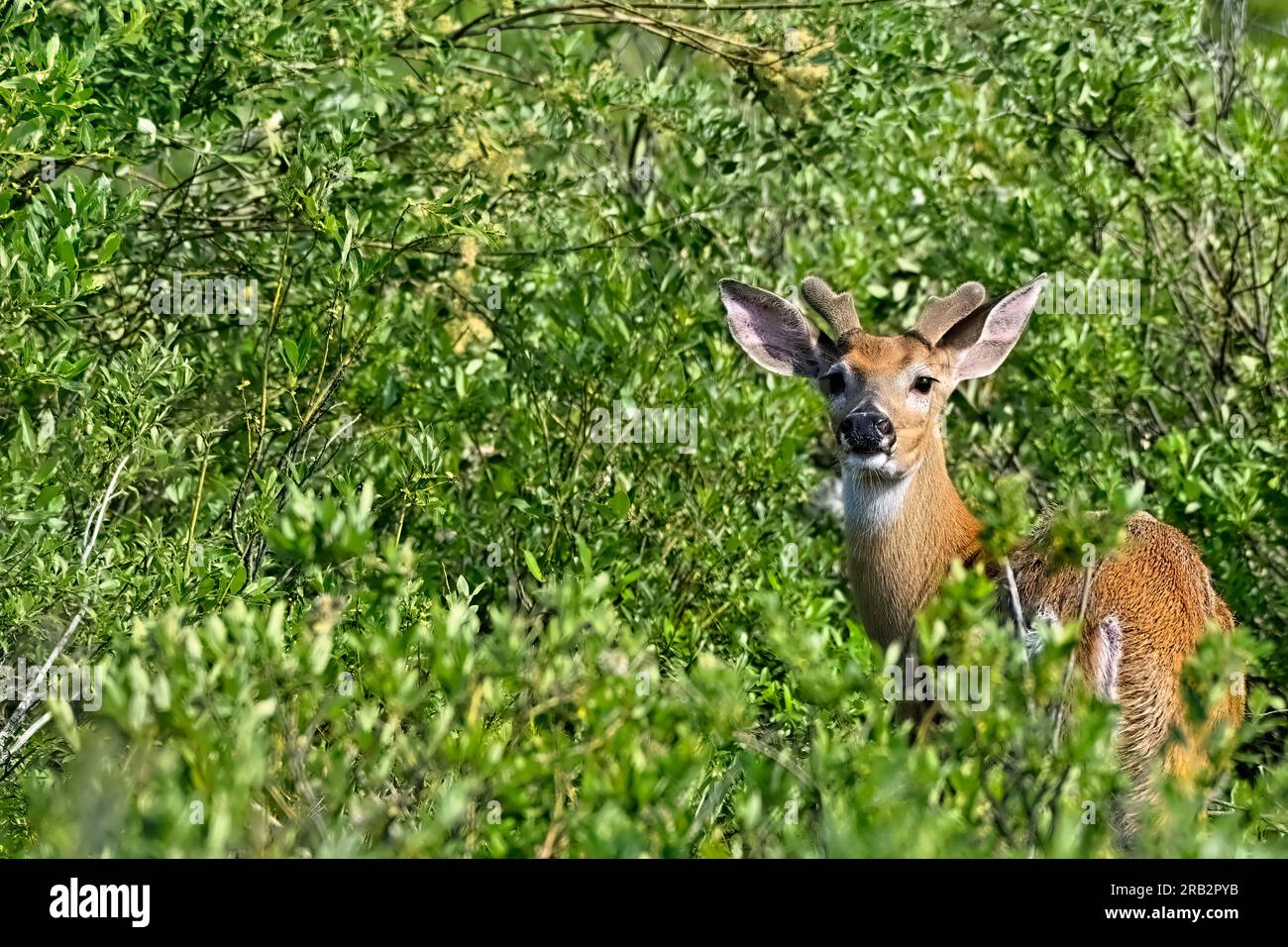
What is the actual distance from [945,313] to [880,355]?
0.40 meters

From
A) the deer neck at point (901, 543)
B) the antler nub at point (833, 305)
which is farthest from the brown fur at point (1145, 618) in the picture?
the antler nub at point (833, 305)

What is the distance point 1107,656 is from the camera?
18.7 ft

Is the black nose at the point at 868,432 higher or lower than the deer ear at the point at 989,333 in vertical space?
lower

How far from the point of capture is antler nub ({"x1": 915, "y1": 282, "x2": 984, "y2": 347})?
697 centimetres

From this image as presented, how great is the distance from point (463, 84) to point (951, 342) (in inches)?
110

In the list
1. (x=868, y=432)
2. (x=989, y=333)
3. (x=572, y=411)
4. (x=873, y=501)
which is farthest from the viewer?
(x=572, y=411)

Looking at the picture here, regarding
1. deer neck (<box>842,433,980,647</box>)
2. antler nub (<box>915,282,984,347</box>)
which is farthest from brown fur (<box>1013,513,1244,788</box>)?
antler nub (<box>915,282,984,347</box>)

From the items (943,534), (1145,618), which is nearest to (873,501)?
(943,534)

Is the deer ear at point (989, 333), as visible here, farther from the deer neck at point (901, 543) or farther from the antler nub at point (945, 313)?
the deer neck at point (901, 543)

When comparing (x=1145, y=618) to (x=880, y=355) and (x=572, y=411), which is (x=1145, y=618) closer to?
(x=880, y=355)

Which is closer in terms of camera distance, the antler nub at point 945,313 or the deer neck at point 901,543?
the deer neck at point 901,543

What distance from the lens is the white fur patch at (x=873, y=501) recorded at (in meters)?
6.69

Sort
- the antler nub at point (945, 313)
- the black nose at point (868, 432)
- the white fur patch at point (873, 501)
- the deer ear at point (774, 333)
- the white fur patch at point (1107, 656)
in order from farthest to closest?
the deer ear at point (774, 333)
the antler nub at point (945, 313)
the white fur patch at point (873, 501)
the black nose at point (868, 432)
the white fur patch at point (1107, 656)

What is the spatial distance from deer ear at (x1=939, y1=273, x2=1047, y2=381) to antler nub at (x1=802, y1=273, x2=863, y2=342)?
437 millimetres
